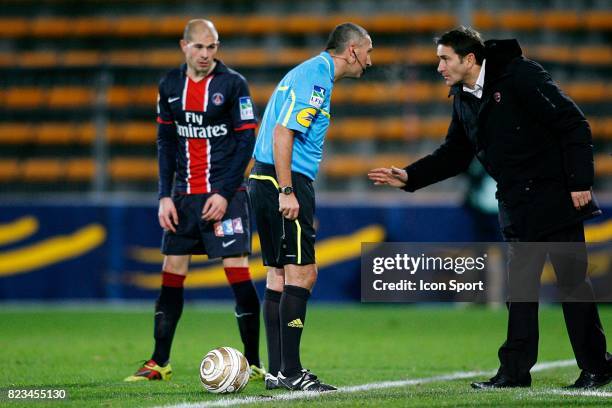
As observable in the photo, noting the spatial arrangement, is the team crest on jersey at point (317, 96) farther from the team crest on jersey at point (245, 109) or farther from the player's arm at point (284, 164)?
the team crest on jersey at point (245, 109)

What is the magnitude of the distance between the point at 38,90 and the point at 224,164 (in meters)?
7.82

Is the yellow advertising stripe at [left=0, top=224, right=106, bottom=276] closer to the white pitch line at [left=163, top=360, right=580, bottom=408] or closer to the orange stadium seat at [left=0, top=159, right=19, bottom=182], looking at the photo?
the orange stadium seat at [left=0, top=159, right=19, bottom=182]

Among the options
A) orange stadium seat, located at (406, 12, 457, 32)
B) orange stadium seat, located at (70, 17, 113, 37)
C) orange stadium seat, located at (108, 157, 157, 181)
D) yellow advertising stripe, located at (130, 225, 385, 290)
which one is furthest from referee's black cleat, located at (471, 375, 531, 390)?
orange stadium seat, located at (70, 17, 113, 37)

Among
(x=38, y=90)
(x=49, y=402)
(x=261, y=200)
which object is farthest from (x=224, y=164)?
(x=38, y=90)

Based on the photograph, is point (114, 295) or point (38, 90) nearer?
point (114, 295)

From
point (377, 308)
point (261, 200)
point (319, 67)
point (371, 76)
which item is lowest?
point (377, 308)

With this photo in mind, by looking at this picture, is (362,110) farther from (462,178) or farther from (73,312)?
(73,312)

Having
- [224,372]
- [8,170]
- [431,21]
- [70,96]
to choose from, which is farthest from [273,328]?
[431,21]

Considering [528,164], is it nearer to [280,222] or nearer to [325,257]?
[280,222]

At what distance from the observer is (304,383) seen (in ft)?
17.0

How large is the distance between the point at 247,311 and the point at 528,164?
5.94 feet

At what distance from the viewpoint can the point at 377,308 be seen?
11883mm

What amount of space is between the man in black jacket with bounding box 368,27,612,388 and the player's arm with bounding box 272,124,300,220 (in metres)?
0.88

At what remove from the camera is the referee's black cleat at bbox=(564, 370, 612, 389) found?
527cm
